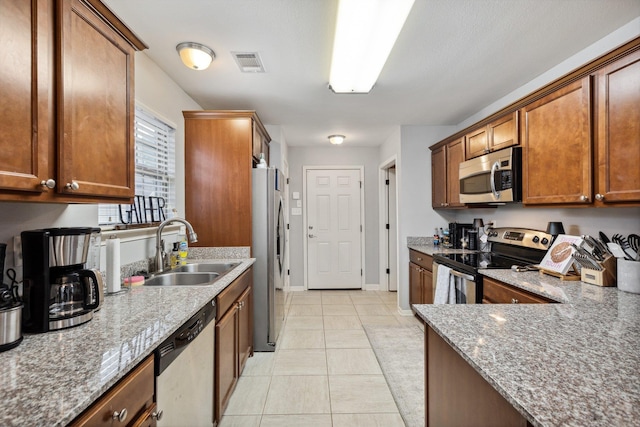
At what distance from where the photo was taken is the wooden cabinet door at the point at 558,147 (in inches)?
70.1

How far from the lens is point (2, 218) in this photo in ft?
3.89

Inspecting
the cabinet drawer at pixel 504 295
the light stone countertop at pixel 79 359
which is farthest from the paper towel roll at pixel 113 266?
the cabinet drawer at pixel 504 295

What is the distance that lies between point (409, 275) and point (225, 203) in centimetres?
241

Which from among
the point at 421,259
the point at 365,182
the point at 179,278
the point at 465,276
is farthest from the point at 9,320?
the point at 365,182

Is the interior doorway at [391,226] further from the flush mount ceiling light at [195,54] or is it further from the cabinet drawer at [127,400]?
the cabinet drawer at [127,400]

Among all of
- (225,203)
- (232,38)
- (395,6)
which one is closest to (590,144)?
(395,6)

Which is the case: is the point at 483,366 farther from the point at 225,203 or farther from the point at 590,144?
the point at 225,203

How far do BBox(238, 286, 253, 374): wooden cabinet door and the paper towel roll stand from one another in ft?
2.77

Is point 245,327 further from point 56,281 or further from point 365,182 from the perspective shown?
point 365,182

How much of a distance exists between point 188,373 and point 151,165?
1604 mm

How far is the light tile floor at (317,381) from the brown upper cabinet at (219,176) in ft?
3.61

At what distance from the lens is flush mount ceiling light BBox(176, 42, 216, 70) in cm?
195

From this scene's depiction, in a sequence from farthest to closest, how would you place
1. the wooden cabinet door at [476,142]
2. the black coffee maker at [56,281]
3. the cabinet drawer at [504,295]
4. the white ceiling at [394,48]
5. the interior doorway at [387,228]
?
the interior doorway at [387,228] → the wooden cabinet door at [476,142] → the cabinet drawer at [504,295] → the white ceiling at [394,48] → the black coffee maker at [56,281]

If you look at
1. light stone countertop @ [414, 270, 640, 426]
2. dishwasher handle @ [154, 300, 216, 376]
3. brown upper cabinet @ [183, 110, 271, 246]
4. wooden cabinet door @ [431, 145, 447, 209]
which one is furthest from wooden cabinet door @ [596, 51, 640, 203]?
brown upper cabinet @ [183, 110, 271, 246]
